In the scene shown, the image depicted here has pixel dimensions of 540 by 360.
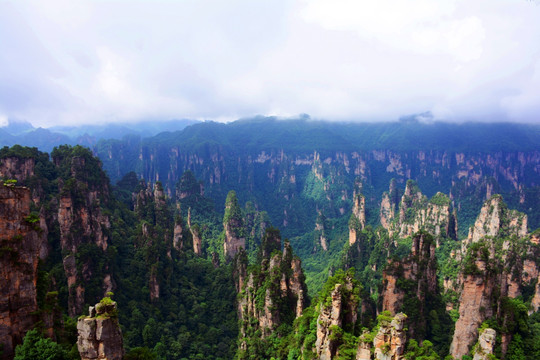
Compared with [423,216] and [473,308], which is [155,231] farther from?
[423,216]

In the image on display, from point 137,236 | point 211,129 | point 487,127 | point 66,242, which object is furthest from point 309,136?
point 66,242

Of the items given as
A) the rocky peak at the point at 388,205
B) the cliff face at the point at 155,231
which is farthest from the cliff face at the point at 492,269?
the rocky peak at the point at 388,205

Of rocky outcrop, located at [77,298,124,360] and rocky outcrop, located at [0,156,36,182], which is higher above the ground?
rocky outcrop, located at [0,156,36,182]

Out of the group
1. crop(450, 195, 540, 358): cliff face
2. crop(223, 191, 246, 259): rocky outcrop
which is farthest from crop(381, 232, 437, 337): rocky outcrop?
crop(223, 191, 246, 259): rocky outcrop

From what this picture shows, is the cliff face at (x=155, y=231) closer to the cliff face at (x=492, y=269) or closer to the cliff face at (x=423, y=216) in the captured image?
the cliff face at (x=492, y=269)

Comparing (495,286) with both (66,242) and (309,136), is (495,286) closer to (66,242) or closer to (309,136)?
(66,242)

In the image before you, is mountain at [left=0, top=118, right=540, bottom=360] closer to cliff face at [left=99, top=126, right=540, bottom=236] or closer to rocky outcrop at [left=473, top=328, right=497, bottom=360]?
rocky outcrop at [left=473, top=328, right=497, bottom=360]
